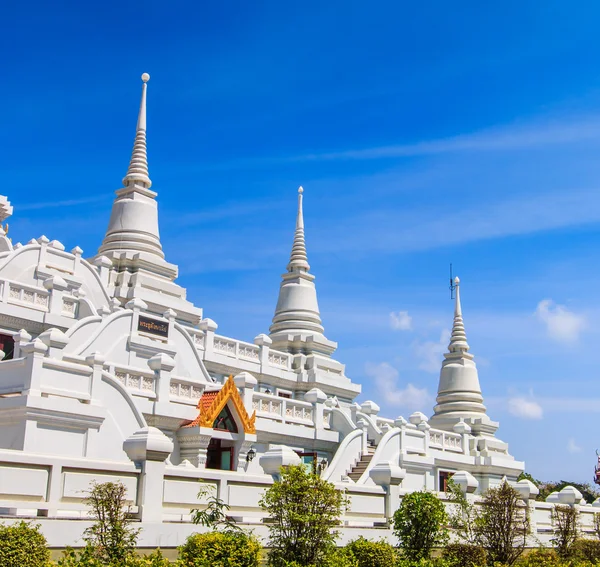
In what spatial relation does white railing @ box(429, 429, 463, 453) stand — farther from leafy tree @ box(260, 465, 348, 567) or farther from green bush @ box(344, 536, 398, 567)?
leafy tree @ box(260, 465, 348, 567)

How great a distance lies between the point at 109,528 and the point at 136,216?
32.0 metres

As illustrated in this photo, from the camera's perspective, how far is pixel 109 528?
15.1m

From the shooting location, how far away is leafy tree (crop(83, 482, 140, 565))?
1470cm

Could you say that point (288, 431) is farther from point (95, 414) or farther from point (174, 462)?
point (95, 414)

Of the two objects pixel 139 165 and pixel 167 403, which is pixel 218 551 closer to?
pixel 167 403

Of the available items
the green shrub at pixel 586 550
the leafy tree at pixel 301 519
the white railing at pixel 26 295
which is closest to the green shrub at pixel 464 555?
the leafy tree at pixel 301 519

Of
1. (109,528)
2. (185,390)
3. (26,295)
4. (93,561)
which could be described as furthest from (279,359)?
(93,561)

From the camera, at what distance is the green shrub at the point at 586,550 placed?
2456 cm

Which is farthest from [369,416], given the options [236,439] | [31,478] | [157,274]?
[31,478]

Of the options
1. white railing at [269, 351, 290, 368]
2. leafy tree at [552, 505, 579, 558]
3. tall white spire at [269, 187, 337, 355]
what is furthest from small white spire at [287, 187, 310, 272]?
leafy tree at [552, 505, 579, 558]

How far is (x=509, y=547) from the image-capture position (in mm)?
21906

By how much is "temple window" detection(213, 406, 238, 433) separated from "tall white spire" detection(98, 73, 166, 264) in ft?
49.4

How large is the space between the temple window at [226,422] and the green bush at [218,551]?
14.2 metres

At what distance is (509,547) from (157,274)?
26166mm
